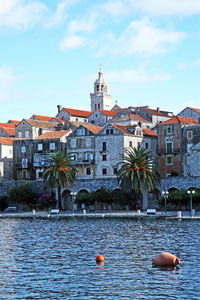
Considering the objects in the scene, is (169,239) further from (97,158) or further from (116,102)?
(116,102)

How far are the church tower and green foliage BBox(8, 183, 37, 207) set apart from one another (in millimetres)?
74308

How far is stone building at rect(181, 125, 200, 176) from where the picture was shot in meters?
87.8

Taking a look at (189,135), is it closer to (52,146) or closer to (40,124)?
(52,146)

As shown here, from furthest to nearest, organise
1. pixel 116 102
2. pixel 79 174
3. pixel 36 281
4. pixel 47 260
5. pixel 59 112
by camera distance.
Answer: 1. pixel 116 102
2. pixel 59 112
3. pixel 79 174
4. pixel 47 260
5. pixel 36 281

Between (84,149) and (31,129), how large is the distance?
1872 cm

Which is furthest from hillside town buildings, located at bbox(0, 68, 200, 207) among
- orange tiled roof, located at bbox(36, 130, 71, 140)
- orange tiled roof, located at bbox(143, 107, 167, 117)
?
orange tiled roof, located at bbox(143, 107, 167, 117)

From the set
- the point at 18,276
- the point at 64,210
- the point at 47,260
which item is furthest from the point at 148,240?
the point at 64,210

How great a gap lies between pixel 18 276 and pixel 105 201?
58.3 metres

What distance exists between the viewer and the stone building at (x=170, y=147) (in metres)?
94.6

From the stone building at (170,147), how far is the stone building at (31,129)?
2675 centimetres

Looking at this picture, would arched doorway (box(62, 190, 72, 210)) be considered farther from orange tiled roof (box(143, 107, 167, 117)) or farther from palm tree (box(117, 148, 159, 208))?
orange tiled roof (box(143, 107, 167, 117))

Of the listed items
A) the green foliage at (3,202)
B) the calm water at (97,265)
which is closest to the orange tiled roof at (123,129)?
the green foliage at (3,202)

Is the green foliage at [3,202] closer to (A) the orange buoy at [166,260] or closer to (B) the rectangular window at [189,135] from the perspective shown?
(B) the rectangular window at [189,135]

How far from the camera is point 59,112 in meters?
136
